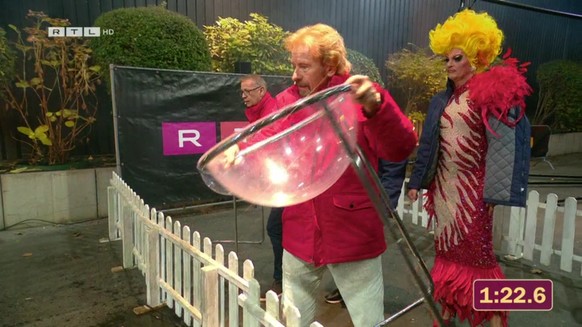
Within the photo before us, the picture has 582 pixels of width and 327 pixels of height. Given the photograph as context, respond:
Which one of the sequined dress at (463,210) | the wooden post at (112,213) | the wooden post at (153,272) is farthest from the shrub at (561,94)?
the wooden post at (153,272)

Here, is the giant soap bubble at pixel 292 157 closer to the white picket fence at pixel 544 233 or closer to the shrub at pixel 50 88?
the white picket fence at pixel 544 233

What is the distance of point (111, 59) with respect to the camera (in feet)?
16.6

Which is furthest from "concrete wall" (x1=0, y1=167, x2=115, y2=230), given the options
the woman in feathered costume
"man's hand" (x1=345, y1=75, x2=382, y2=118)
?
"man's hand" (x1=345, y1=75, x2=382, y2=118)

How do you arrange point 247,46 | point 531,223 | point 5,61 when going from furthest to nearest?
→ point 247,46, point 5,61, point 531,223

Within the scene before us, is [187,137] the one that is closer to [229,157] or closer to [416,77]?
[229,157]

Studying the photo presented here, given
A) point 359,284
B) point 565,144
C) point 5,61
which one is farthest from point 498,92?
point 565,144

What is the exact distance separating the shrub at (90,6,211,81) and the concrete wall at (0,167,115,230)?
1507mm

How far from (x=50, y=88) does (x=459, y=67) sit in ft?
19.0

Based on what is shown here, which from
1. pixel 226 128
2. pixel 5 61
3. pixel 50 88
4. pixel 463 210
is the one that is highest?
pixel 5 61

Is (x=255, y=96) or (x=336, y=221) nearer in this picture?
(x=336, y=221)

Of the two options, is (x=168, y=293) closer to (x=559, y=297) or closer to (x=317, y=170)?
(x=317, y=170)

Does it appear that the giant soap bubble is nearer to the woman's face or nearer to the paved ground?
the woman's face

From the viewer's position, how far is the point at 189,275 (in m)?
2.61

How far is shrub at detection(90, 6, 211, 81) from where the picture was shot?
16.5 ft
